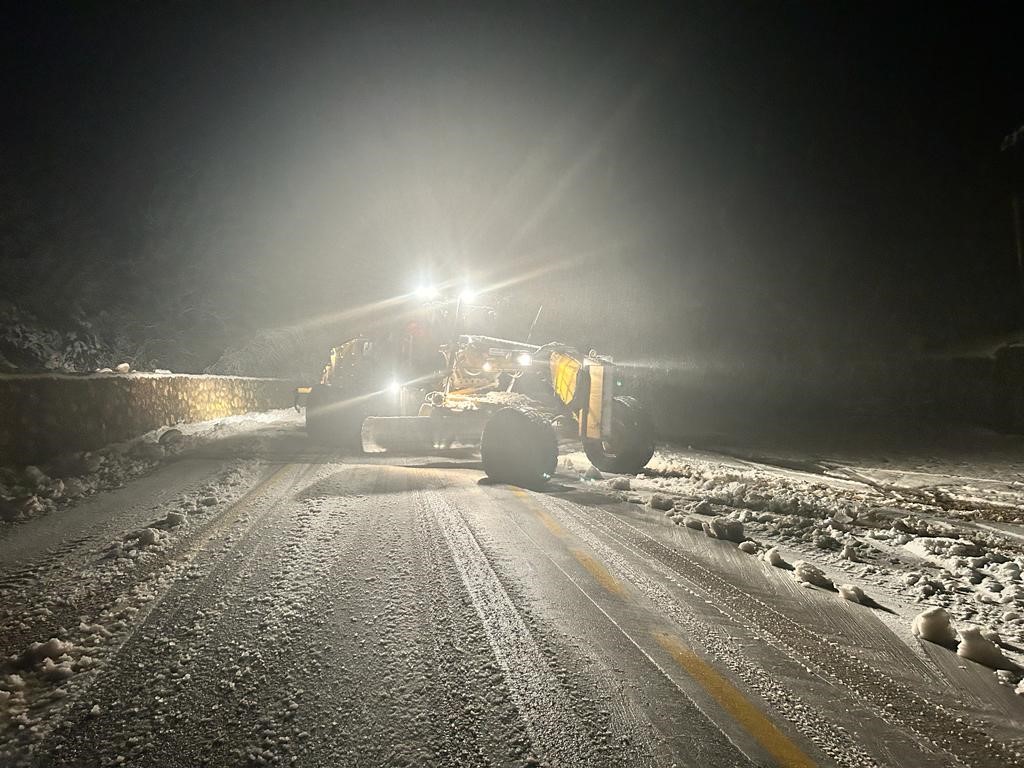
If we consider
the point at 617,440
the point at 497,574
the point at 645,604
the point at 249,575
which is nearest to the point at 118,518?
the point at 249,575

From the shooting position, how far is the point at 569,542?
4.25 metres

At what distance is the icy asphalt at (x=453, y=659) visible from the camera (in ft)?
6.14

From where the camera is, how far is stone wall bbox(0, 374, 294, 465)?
695cm

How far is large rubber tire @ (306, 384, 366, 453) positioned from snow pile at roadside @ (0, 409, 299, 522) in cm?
178

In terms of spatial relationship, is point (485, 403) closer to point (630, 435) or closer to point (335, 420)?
point (630, 435)

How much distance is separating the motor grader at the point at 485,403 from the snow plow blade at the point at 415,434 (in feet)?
0.08

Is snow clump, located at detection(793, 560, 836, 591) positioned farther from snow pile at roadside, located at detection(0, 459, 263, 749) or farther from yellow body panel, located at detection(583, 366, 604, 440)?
snow pile at roadside, located at detection(0, 459, 263, 749)

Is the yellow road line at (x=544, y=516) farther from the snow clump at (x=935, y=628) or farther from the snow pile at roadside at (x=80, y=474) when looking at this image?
the snow pile at roadside at (x=80, y=474)

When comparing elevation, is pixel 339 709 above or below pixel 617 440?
below

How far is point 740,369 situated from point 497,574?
21828 mm

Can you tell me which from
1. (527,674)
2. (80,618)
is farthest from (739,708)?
(80,618)

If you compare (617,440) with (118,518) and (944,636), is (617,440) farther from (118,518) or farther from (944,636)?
(118,518)

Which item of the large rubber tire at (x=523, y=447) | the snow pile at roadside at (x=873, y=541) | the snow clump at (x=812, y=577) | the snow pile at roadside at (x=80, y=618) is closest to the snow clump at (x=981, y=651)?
the snow pile at roadside at (x=873, y=541)

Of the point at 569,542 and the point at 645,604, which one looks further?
the point at 569,542
